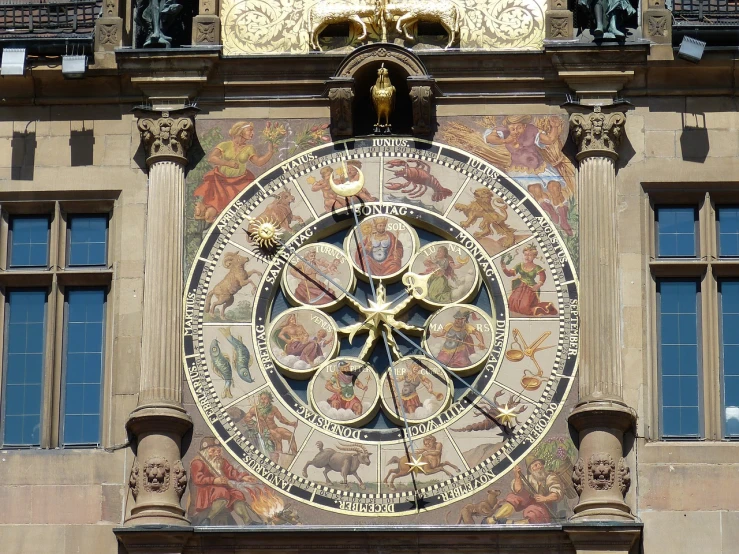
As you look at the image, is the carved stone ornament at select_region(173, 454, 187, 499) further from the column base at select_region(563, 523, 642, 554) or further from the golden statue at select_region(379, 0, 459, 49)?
the golden statue at select_region(379, 0, 459, 49)

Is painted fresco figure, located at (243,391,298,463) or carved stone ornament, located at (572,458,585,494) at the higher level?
painted fresco figure, located at (243,391,298,463)

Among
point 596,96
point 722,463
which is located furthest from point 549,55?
point 722,463

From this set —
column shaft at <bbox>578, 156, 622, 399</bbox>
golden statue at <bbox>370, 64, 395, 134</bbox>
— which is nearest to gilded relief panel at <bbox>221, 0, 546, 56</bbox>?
golden statue at <bbox>370, 64, 395, 134</bbox>

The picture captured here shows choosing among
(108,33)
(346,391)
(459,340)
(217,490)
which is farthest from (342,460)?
(108,33)

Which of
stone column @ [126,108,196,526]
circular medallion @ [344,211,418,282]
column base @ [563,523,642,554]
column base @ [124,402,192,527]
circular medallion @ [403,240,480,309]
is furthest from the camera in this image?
circular medallion @ [344,211,418,282]

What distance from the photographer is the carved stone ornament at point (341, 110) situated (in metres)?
25.4

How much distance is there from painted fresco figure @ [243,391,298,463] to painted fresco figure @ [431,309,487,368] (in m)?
1.48

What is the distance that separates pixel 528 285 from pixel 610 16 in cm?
269

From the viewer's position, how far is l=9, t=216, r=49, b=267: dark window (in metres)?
25.5

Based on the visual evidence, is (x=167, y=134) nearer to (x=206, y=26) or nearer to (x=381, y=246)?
(x=206, y=26)

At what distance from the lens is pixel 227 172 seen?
2552 cm

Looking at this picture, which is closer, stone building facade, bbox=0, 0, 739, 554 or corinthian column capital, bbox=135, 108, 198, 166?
stone building facade, bbox=0, 0, 739, 554

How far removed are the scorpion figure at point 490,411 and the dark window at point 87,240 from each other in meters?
3.74

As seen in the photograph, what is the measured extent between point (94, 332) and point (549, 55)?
488cm
